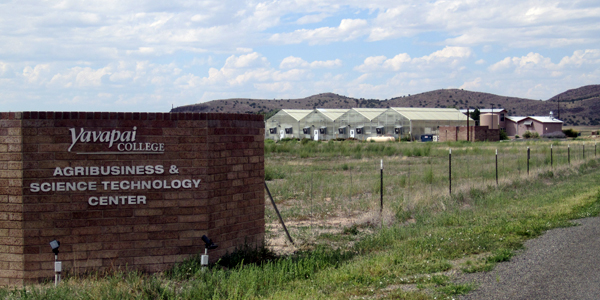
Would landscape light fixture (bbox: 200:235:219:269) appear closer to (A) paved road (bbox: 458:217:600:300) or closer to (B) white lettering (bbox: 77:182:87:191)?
(B) white lettering (bbox: 77:182:87:191)

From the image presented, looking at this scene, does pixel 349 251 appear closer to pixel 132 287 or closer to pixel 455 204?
pixel 132 287

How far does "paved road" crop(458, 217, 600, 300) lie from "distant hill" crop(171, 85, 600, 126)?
406 feet

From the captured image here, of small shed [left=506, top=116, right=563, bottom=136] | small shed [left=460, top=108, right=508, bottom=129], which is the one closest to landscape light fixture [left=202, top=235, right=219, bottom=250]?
small shed [left=506, top=116, right=563, bottom=136]

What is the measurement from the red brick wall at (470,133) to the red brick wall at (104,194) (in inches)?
2592

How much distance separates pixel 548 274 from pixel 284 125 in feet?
273

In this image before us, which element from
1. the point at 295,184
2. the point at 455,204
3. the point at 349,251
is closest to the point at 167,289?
the point at 349,251

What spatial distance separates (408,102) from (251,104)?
4970cm

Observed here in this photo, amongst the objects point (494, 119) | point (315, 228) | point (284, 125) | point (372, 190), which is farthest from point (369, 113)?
point (315, 228)

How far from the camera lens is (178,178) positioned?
816cm

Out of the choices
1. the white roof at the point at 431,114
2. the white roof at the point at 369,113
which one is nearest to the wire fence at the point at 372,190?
the white roof at the point at 431,114

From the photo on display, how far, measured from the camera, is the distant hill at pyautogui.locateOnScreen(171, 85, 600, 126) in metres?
139

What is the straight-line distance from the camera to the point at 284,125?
296 feet

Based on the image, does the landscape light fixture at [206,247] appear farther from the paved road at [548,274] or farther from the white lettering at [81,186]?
the paved road at [548,274]

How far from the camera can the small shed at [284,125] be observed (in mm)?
89000
